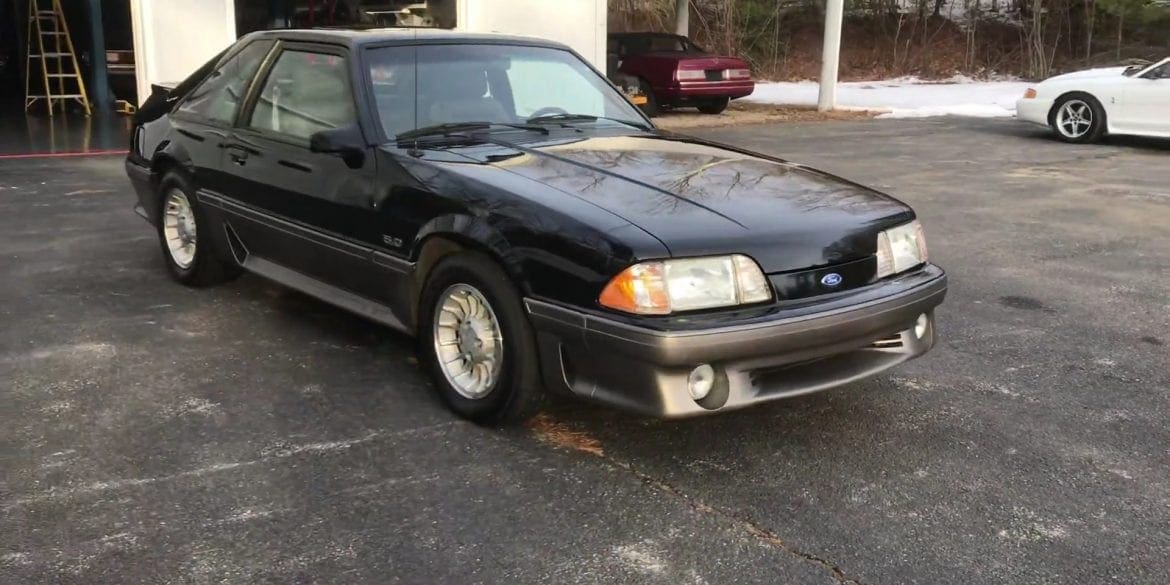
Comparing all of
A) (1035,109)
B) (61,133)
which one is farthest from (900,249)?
(61,133)

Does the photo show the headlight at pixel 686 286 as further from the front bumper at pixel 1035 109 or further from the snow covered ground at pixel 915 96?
the snow covered ground at pixel 915 96

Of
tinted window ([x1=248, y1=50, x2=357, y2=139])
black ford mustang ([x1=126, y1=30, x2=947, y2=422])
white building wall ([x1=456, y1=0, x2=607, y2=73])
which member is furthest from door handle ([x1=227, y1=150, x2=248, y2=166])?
white building wall ([x1=456, y1=0, x2=607, y2=73])

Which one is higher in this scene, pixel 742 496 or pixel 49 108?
pixel 49 108

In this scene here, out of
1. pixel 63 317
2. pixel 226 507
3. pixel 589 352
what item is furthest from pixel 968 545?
pixel 63 317

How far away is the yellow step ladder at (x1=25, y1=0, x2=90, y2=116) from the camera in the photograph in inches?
589

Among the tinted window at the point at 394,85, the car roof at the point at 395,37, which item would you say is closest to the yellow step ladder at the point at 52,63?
the car roof at the point at 395,37

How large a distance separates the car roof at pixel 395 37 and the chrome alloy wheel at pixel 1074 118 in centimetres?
1083

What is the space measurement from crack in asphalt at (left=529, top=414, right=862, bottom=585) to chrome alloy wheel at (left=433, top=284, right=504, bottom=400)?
10.9 inches

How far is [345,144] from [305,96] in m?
0.63

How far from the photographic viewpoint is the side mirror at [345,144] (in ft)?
13.8

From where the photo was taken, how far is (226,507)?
3174 mm

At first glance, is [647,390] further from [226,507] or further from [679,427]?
[226,507]

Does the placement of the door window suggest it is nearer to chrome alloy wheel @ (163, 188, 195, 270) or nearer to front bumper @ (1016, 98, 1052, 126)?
front bumper @ (1016, 98, 1052, 126)

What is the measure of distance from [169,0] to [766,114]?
9.62m
